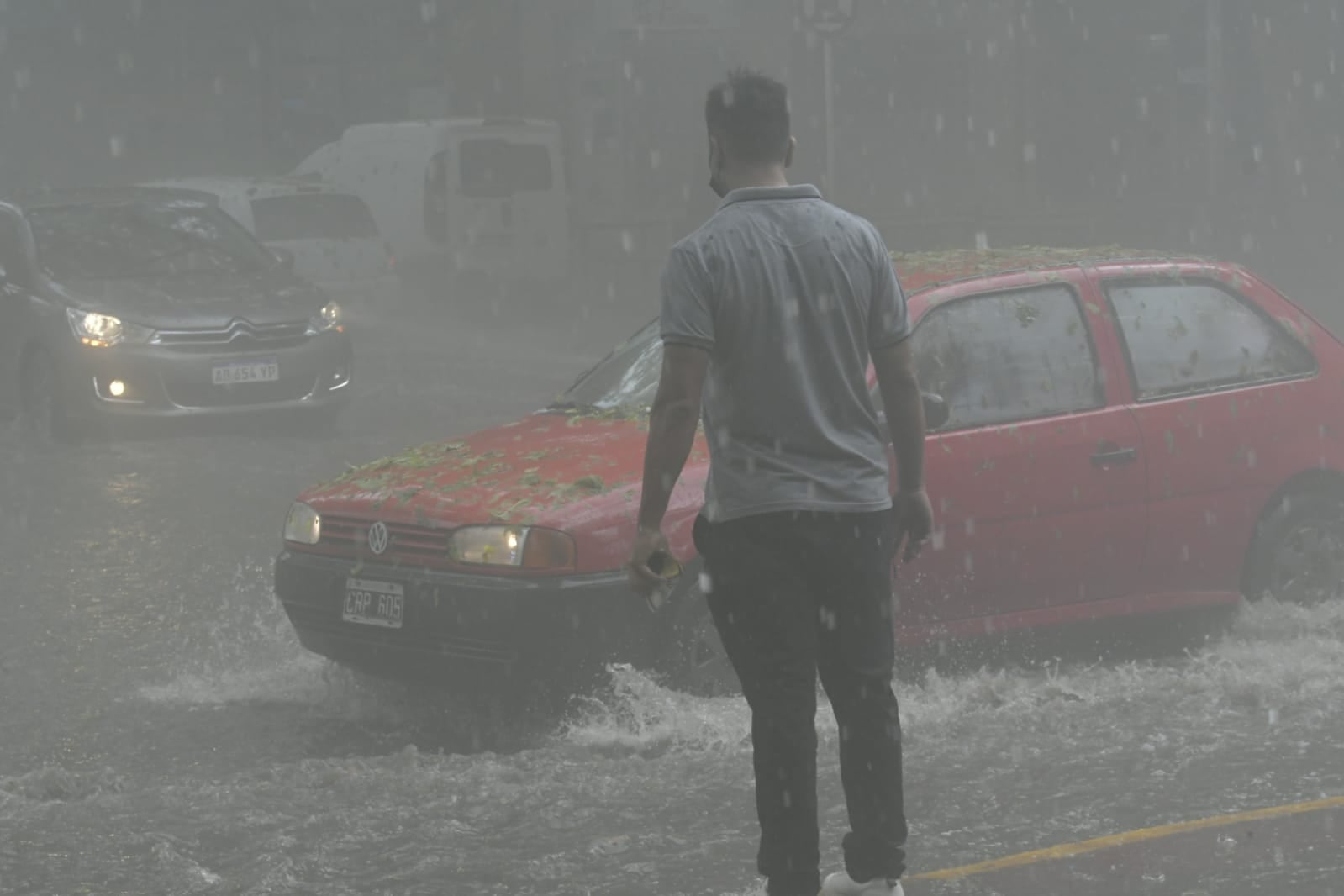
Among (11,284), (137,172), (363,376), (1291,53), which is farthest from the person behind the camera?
(137,172)

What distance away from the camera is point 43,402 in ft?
46.5

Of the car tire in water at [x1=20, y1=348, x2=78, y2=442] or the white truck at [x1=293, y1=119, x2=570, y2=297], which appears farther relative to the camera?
the white truck at [x1=293, y1=119, x2=570, y2=297]

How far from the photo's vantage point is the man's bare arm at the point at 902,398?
182 inches

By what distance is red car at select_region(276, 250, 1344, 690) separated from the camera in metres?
6.40

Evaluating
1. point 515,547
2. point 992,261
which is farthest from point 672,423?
Answer: point 992,261

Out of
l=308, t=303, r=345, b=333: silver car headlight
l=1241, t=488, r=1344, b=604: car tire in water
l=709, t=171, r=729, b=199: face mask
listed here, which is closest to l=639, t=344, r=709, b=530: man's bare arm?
l=709, t=171, r=729, b=199: face mask

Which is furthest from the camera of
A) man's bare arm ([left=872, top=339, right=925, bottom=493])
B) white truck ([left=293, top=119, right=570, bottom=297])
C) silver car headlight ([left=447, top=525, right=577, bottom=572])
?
white truck ([left=293, top=119, right=570, bottom=297])

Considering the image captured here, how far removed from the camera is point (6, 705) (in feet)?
24.4

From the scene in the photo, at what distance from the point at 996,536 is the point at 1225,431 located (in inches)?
44.4

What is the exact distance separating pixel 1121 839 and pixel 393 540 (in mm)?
2519

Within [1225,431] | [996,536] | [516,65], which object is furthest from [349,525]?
[516,65]

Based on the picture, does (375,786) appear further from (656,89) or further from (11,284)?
(656,89)

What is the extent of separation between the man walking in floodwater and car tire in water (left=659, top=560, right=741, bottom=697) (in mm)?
1816

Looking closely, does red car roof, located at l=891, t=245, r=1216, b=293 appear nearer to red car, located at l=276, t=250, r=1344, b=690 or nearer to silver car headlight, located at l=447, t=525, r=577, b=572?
red car, located at l=276, t=250, r=1344, b=690
